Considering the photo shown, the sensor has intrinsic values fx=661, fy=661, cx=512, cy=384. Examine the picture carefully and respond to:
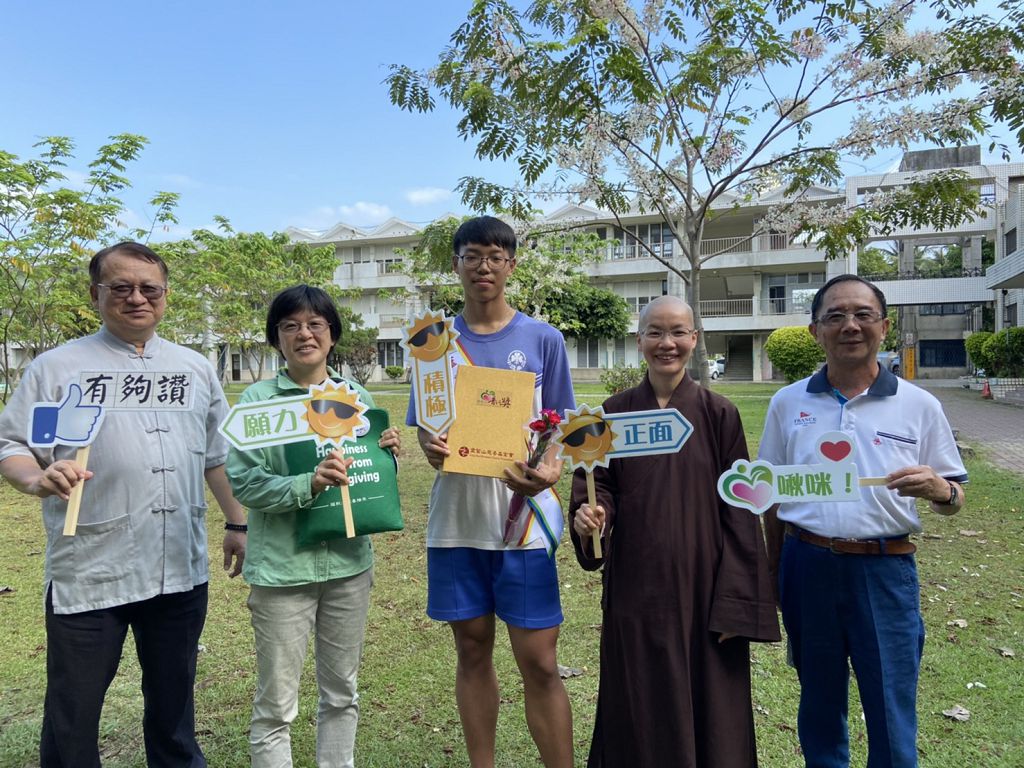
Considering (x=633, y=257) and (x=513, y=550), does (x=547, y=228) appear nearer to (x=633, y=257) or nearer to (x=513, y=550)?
(x=513, y=550)

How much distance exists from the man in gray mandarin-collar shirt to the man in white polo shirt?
2121 mm

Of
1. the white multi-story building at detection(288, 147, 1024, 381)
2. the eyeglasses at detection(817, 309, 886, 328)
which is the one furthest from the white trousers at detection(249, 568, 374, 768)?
the white multi-story building at detection(288, 147, 1024, 381)

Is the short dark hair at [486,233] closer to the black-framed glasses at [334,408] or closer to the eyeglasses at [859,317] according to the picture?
the black-framed glasses at [334,408]

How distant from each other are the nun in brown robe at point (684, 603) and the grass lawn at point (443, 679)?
2.77 ft

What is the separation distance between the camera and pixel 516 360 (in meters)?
2.40

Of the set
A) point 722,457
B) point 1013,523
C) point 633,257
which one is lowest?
point 1013,523

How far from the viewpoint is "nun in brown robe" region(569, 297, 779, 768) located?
2.15m

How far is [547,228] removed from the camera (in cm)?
752

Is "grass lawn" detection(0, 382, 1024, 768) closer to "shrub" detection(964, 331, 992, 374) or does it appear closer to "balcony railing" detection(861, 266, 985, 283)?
"shrub" detection(964, 331, 992, 374)

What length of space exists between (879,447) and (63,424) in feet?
8.45

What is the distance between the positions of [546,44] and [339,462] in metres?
4.30

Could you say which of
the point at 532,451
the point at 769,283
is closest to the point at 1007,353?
the point at 769,283

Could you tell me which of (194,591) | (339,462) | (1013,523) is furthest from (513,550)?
(1013,523)

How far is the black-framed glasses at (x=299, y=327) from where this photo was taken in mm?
2361
